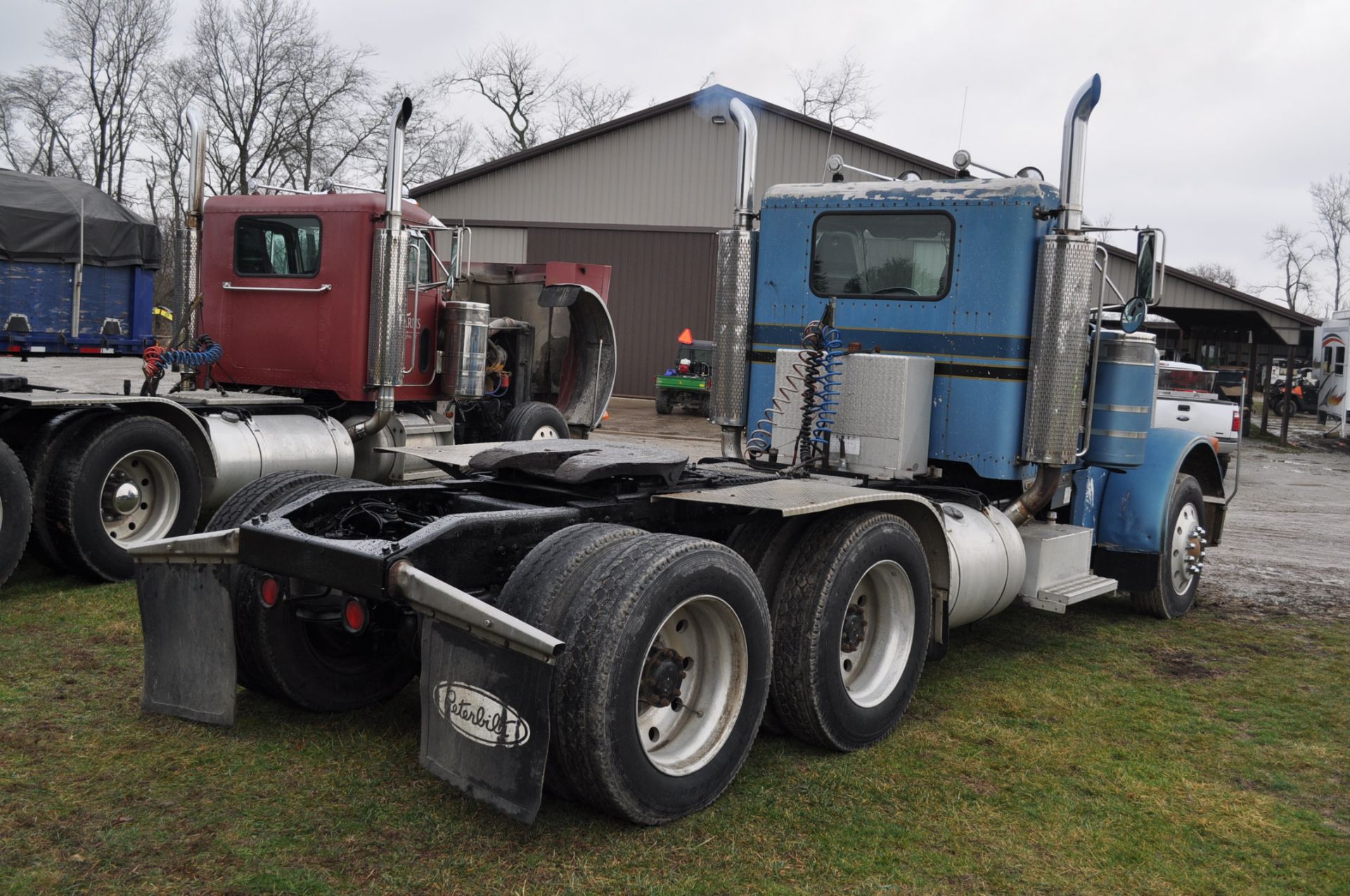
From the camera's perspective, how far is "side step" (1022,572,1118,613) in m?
6.29

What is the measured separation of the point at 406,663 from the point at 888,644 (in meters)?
2.10

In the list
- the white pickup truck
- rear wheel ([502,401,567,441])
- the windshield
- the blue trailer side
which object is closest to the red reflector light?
rear wheel ([502,401,567,441])

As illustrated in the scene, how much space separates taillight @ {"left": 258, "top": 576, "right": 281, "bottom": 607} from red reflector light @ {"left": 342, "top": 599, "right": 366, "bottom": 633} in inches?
13.7

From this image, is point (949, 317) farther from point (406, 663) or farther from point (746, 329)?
point (406, 663)

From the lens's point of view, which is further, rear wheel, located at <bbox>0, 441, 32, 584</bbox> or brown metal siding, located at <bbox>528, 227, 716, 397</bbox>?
brown metal siding, located at <bbox>528, 227, 716, 397</bbox>

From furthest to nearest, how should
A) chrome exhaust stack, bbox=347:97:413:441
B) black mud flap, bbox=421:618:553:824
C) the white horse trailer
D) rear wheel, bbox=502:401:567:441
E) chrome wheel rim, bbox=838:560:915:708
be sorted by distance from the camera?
the white horse trailer, rear wheel, bbox=502:401:567:441, chrome exhaust stack, bbox=347:97:413:441, chrome wheel rim, bbox=838:560:915:708, black mud flap, bbox=421:618:553:824

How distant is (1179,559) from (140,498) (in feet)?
21.9

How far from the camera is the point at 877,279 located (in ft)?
21.2

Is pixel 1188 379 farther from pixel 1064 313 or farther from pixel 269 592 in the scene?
pixel 269 592

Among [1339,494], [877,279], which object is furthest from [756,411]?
[1339,494]

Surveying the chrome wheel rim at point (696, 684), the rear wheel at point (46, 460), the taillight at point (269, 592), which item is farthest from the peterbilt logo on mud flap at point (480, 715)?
the rear wheel at point (46, 460)

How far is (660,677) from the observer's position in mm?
3959

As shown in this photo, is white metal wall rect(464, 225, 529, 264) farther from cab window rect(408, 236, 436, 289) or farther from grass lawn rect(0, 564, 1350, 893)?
grass lawn rect(0, 564, 1350, 893)

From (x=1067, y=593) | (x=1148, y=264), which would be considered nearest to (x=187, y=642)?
(x=1067, y=593)
